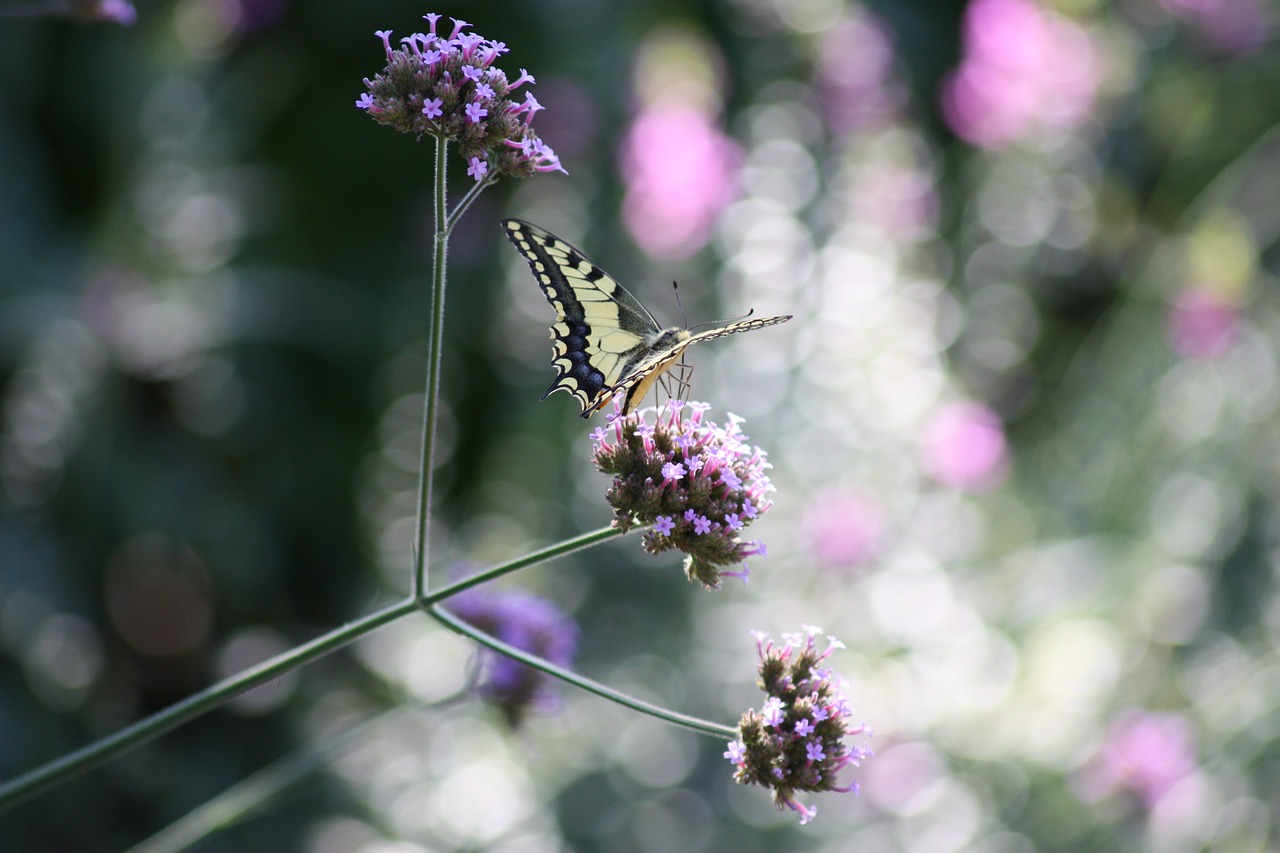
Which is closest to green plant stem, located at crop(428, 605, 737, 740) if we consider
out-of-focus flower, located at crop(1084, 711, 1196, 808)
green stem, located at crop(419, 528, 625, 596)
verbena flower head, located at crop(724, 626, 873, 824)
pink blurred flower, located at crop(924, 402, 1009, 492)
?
green stem, located at crop(419, 528, 625, 596)

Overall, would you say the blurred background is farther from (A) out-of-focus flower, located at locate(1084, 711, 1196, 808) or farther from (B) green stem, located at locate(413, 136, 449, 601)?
(B) green stem, located at locate(413, 136, 449, 601)

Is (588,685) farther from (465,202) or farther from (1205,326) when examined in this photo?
(1205,326)

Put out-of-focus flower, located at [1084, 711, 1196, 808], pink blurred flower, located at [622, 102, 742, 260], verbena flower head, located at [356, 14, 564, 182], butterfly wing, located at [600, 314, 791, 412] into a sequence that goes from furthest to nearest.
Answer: pink blurred flower, located at [622, 102, 742, 260]
out-of-focus flower, located at [1084, 711, 1196, 808]
butterfly wing, located at [600, 314, 791, 412]
verbena flower head, located at [356, 14, 564, 182]

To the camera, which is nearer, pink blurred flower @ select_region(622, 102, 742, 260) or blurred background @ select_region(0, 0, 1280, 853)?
blurred background @ select_region(0, 0, 1280, 853)

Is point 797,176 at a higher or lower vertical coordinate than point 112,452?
higher

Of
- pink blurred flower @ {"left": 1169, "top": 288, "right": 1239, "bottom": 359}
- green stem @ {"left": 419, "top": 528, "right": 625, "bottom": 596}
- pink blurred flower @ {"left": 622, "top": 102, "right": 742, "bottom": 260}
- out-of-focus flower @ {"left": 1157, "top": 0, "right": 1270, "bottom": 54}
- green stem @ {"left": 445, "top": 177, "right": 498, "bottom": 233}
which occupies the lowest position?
green stem @ {"left": 419, "top": 528, "right": 625, "bottom": 596}

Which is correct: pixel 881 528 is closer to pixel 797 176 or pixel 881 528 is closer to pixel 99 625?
pixel 797 176

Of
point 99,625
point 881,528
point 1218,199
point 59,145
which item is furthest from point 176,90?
point 1218,199
